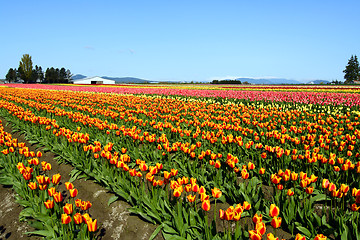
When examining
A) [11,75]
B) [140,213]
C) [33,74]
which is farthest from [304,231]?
[11,75]

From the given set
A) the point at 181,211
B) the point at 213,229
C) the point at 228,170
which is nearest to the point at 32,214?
the point at 181,211

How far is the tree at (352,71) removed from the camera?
104125 mm

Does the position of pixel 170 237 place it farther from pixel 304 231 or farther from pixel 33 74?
pixel 33 74

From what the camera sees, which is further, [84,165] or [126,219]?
[84,165]

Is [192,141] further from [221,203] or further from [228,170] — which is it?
[221,203]

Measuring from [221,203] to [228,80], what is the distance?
9017cm

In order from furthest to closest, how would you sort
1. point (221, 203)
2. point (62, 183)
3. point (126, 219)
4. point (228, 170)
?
point (62, 183) → point (228, 170) → point (221, 203) → point (126, 219)

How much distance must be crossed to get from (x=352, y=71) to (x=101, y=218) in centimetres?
12768

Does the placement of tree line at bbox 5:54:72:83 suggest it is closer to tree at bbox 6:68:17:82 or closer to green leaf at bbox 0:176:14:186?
tree at bbox 6:68:17:82

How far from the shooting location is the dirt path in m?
3.90

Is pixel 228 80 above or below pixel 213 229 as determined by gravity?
above

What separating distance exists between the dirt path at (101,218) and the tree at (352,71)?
124 meters

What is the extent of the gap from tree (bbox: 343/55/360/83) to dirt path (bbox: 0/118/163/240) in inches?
4868

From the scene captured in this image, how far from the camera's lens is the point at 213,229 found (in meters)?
3.46
